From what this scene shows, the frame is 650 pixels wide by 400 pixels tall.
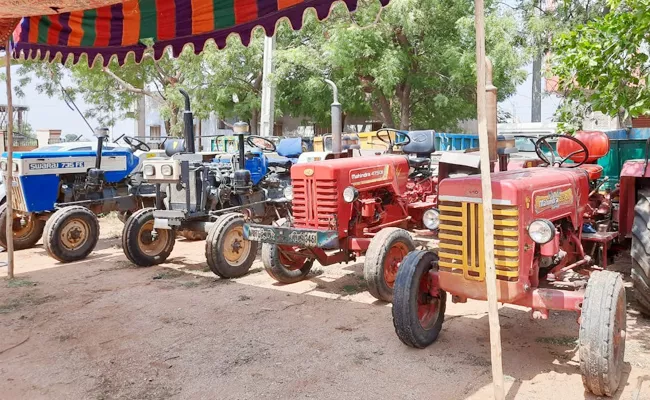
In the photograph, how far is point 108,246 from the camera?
852 centimetres

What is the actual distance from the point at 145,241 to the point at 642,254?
512 cm

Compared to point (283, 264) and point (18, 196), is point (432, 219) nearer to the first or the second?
point (283, 264)

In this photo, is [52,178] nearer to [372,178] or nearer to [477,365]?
[372,178]

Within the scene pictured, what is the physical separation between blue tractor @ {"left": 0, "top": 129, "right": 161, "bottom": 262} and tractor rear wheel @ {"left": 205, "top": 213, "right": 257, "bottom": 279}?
2.23 metres

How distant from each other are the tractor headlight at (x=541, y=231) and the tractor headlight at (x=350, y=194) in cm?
204

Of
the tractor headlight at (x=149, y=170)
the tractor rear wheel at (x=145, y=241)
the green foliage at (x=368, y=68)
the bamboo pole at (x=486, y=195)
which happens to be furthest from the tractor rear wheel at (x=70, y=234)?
the green foliage at (x=368, y=68)

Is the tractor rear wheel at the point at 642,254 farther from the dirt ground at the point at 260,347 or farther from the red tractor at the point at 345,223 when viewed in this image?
the red tractor at the point at 345,223

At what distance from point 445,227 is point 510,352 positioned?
0.98m

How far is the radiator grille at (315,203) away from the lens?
5.31 meters

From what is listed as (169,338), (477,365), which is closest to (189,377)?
(169,338)

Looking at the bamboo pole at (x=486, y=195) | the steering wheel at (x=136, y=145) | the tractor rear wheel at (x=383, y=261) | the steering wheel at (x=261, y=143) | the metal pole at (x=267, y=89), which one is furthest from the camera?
the metal pole at (x=267, y=89)

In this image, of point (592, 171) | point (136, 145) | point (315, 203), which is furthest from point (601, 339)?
point (136, 145)

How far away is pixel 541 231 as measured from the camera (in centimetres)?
339

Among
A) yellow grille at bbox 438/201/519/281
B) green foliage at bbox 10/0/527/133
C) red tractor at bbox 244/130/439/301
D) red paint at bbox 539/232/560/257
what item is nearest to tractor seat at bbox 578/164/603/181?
red tractor at bbox 244/130/439/301
